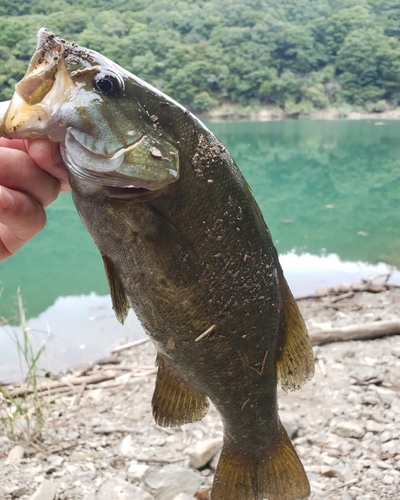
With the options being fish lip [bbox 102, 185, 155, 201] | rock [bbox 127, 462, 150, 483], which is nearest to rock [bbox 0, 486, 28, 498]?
rock [bbox 127, 462, 150, 483]

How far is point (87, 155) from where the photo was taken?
147cm

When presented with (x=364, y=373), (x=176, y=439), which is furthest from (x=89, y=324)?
(x=364, y=373)

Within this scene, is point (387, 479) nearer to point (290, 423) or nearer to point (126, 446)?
point (290, 423)

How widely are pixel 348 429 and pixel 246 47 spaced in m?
62.5

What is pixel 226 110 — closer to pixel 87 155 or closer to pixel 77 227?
pixel 77 227

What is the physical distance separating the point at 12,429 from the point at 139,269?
122 inches

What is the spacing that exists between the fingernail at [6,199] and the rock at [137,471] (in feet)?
9.05

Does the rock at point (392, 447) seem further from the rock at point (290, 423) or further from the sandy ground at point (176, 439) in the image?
the rock at point (290, 423)

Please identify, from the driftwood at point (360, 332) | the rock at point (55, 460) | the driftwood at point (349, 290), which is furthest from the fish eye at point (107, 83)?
the driftwood at point (349, 290)

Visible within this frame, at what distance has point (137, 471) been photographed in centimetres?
386

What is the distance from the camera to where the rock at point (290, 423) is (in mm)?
4262

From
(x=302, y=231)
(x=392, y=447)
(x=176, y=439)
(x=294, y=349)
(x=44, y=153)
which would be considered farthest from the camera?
(x=302, y=231)

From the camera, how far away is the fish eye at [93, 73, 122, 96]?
59.1 inches

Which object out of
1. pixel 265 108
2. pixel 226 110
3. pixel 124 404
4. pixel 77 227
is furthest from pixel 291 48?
pixel 124 404
